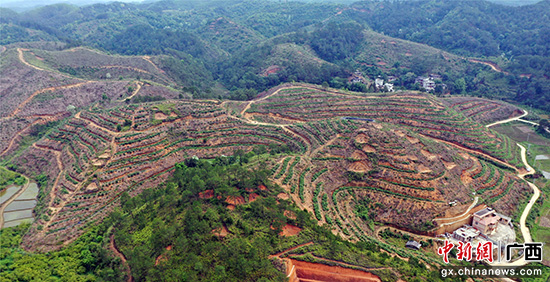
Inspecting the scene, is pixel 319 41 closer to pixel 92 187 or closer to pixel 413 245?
pixel 413 245

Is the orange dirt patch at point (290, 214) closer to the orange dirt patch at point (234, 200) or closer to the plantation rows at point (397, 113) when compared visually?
the orange dirt patch at point (234, 200)

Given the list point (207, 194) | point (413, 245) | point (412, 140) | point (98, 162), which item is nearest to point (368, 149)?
point (412, 140)

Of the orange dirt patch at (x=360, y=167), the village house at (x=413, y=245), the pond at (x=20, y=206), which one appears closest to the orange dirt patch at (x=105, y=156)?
the pond at (x=20, y=206)

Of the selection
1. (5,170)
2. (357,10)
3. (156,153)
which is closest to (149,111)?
(156,153)

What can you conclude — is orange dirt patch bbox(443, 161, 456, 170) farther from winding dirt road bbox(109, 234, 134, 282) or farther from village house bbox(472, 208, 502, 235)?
winding dirt road bbox(109, 234, 134, 282)

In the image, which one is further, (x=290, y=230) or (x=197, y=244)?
(x=290, y=230)

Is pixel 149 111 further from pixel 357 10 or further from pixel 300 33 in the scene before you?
pixel 357 10

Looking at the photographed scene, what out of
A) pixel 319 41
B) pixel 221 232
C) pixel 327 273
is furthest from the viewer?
pixel 319 41
